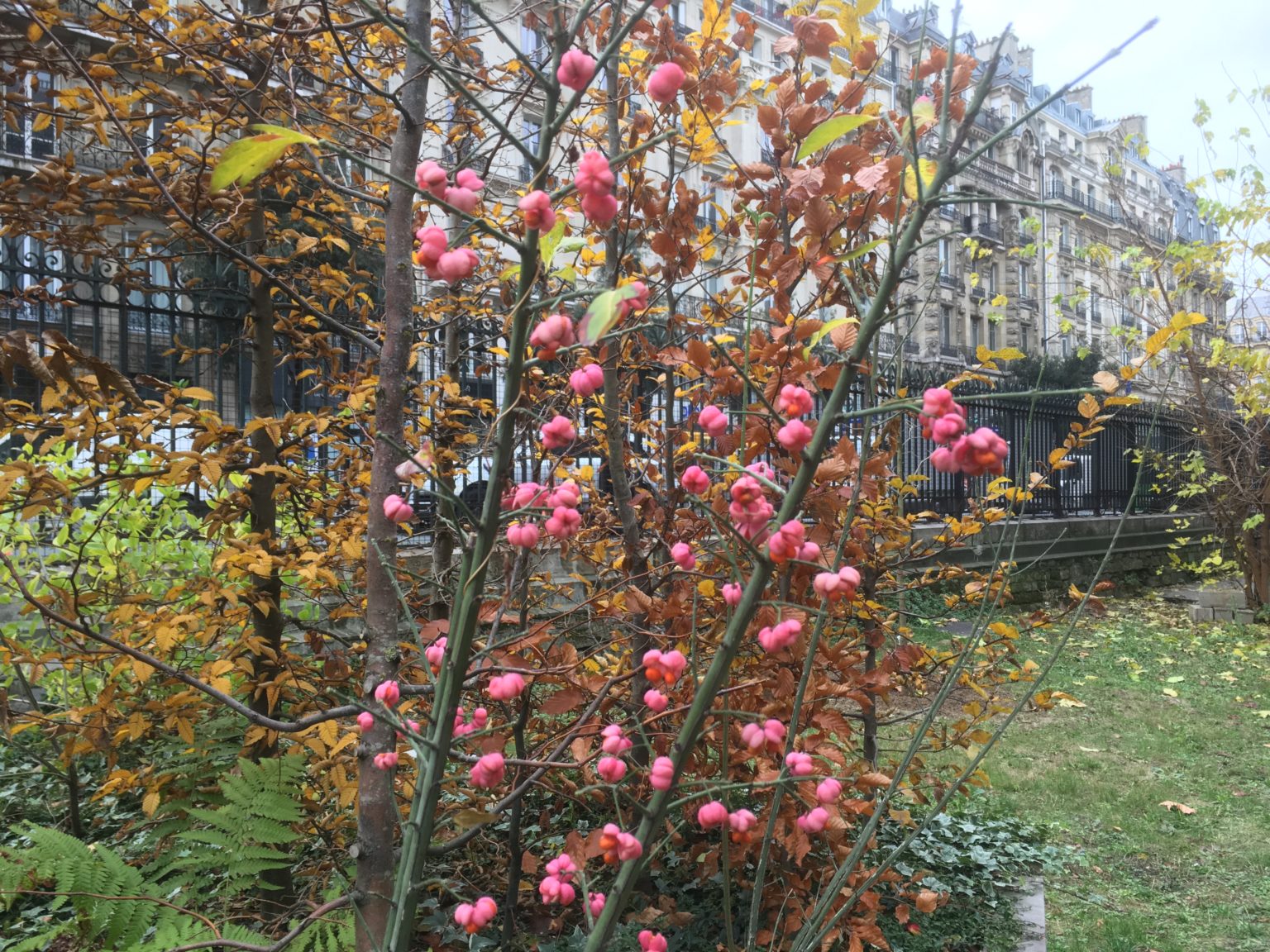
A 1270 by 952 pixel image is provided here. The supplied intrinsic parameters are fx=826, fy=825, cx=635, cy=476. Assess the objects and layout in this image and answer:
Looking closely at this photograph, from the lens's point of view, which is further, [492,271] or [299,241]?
[492,271]

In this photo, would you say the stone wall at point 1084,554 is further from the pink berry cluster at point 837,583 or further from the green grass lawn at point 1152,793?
the pink berry cluster at point 837,583

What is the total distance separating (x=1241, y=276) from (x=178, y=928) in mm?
10253

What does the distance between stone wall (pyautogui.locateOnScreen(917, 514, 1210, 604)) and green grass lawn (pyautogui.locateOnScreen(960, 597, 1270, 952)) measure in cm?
183

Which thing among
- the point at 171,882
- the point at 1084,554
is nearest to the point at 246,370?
the point at 171,882

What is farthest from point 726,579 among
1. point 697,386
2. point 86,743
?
point 86,743

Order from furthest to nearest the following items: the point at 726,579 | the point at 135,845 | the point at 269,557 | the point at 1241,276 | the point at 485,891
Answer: the point at 1241,276 → the point at 135,845 → the point at 485,891 → the point at 726,579 → the point at 269,557

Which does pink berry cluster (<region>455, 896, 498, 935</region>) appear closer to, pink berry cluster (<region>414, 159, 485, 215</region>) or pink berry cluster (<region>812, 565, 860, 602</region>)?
pink berry cluster (<region>812, 565, 860, 602</region>)

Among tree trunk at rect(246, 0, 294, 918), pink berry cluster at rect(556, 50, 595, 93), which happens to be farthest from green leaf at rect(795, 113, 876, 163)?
tree trunk at rect(246, 0, 294, 918)

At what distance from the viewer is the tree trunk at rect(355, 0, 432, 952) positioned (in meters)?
1.81

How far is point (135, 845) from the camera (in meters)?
2.89

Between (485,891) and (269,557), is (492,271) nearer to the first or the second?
(269,557)

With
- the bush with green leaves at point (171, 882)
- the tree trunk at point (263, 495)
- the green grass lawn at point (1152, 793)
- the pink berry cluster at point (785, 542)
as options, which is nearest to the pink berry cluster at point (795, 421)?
the pink berry cluster at point (785, 542)

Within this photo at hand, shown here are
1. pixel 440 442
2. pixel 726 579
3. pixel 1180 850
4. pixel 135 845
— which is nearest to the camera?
pixel 726 579

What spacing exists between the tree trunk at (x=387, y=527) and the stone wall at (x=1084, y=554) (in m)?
7.36
